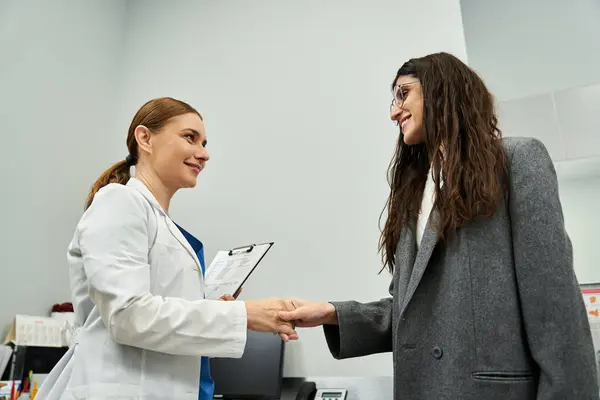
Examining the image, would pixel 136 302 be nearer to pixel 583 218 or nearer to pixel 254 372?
pixel 254 372

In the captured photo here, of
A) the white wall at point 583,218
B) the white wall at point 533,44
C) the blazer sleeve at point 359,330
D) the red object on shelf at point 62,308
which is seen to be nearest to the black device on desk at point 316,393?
the blazer sleeve at point 359,330

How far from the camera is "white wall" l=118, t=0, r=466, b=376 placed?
6.83 feet

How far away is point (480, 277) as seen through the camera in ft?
2.94

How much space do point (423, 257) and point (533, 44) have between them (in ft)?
9.90

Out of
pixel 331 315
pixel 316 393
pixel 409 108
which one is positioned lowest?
pixel 316 393

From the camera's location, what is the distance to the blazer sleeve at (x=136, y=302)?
0.92 meters

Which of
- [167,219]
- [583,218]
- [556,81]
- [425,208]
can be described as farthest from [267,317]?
[556,81]

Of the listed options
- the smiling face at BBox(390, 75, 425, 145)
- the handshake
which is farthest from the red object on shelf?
the smiling face at BBox(390, 75, 425, 145)

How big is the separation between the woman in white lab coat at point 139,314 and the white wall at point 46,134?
1337 millimetres

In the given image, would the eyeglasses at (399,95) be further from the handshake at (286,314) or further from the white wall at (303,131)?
the white wall at (303,131)

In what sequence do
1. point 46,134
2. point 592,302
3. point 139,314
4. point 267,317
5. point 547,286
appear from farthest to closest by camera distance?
point 592,302, point 46,134, point 267,317, point 139,314, point 547,286

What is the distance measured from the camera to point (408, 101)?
1.23 m

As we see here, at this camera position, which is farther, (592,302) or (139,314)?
(592,302)

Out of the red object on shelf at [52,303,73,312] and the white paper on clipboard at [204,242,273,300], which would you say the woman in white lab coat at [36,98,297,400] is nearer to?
the white paper on clipboard at [204,242,273,300]
